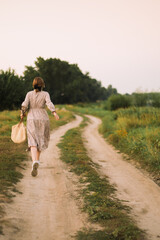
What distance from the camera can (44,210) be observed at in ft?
14.8

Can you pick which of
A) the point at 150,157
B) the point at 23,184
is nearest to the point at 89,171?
the point at 23,184

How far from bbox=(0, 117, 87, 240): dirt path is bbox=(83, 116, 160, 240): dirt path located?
3.35ft

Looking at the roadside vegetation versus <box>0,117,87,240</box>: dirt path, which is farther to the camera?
the roadside vegetation

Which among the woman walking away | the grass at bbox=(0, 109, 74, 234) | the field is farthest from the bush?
the woman walking away

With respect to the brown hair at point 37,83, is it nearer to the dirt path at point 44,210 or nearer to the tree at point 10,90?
the dirt path at point 44,210

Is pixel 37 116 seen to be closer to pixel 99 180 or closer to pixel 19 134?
pixel 19 134

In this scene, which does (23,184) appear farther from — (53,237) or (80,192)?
(53,237)

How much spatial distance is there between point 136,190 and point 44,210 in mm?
2322

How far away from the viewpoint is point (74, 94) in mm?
75688

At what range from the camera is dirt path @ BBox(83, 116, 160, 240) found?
4.11 meters

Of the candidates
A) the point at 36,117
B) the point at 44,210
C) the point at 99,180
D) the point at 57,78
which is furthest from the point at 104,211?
the point at 57,78

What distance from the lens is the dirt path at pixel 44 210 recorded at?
3.69 meters

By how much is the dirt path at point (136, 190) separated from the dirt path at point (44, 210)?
102 cm

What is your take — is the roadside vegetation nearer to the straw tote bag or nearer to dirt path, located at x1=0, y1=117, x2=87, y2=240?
dirt path, located at x1=0, y1=117, x2=87, y2=240
